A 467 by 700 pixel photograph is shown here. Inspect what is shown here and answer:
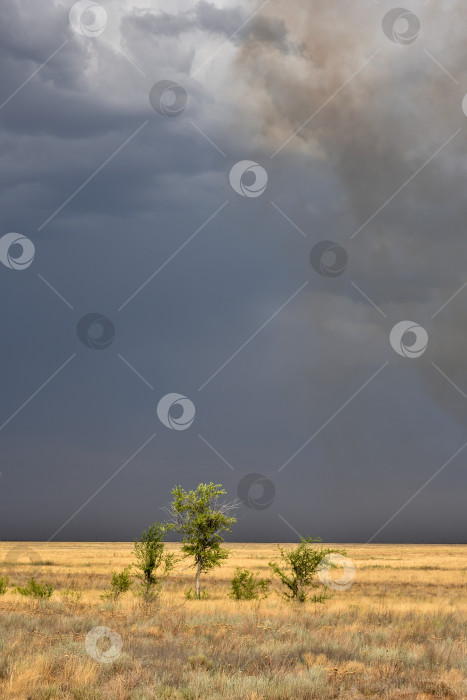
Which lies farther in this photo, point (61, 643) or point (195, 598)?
point (195, 598)

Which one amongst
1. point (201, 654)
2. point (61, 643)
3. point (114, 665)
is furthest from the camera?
point (61, 643)

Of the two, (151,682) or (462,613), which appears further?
(462,613)

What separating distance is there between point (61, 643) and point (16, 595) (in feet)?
44.0

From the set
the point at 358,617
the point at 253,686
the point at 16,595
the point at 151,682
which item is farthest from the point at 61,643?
the point at 16,595

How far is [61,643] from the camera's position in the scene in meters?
11.1

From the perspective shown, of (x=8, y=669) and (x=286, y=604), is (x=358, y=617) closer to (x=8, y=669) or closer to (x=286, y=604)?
(x=286, y=604)

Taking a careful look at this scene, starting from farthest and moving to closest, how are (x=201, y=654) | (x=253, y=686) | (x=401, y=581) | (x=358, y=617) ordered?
1. (x=401, y=581)
2. (x=358, y=617)
3. (x=201, y=654)
4. (x=253, y=686)

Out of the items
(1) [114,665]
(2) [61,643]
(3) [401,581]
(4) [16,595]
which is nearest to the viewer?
(1) [114,665]

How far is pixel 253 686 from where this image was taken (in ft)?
27.4

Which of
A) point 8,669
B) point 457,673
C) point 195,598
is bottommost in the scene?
point 457,673

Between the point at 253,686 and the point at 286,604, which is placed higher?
the point at 286,604

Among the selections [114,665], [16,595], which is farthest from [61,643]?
[16,595]

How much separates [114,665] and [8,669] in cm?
160

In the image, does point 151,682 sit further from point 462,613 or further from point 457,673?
point 462,613
